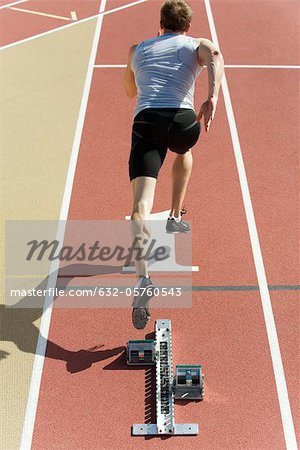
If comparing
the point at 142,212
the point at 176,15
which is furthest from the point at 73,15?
the point at 142,212

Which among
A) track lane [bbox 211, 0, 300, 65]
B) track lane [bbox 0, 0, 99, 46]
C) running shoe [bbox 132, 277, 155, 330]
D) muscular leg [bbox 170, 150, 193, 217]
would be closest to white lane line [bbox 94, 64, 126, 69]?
track lane [bbox 211, 0, 300, 65]

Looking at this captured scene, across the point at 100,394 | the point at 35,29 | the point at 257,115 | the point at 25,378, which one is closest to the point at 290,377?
the point at 100,394

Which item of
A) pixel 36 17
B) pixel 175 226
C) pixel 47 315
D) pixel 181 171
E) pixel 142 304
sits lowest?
pixel 142 304

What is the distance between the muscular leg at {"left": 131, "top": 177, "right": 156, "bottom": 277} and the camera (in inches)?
184

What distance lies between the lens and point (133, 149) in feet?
16.0

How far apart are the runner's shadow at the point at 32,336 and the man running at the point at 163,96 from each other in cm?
47

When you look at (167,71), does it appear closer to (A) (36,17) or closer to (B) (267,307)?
(B) (267,307)

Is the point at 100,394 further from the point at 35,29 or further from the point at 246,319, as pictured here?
the point at 35,29

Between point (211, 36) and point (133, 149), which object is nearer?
point (133, 149)

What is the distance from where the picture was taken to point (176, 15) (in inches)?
191

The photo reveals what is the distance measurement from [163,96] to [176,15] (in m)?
0.60

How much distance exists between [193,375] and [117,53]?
22.1ft

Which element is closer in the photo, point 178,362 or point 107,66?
point 178,362

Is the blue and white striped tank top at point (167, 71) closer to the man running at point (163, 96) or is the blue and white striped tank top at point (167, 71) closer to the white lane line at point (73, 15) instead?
the man running at point (163, 96)
